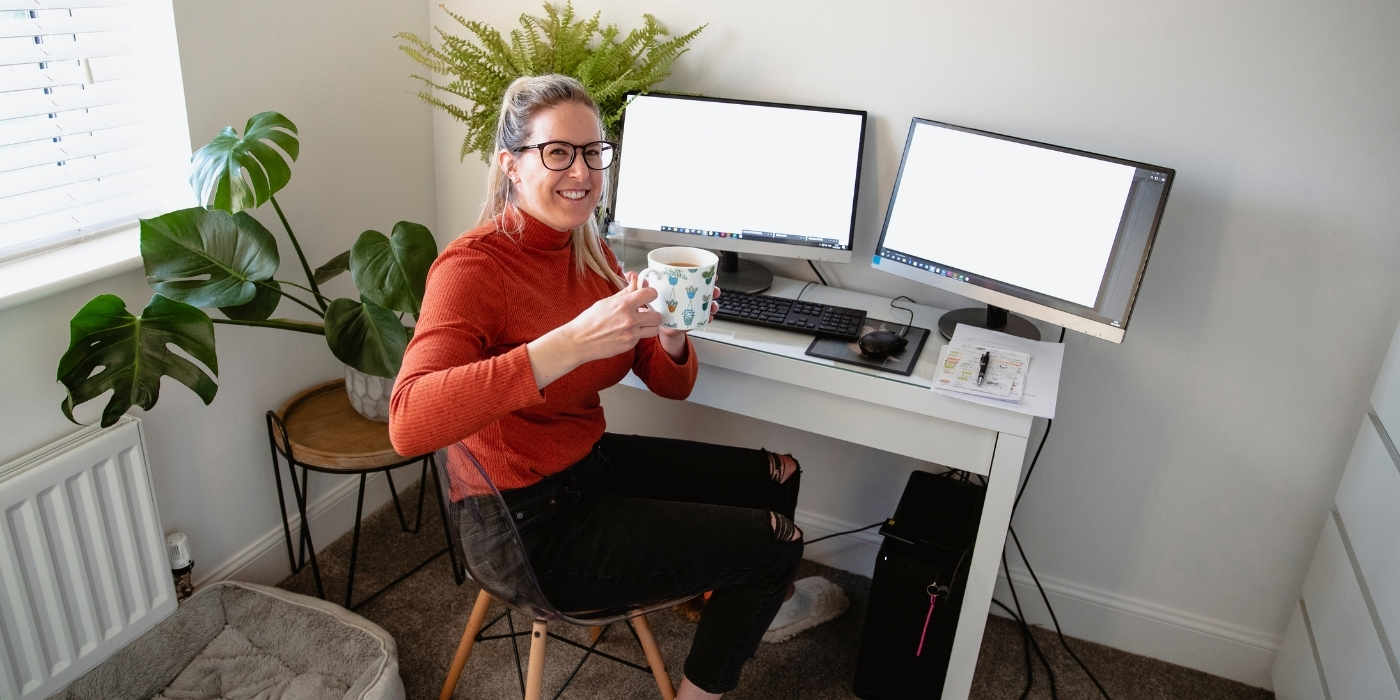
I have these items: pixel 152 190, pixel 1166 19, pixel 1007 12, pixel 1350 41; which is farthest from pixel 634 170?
pixel 1350 41

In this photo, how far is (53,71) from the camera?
5.29 ft

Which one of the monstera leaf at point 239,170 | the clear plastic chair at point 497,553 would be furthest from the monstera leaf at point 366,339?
the clear plastic chair at point 497,553

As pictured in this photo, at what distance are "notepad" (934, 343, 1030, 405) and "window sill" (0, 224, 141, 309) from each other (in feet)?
4.92

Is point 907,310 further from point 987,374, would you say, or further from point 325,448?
point 325,448

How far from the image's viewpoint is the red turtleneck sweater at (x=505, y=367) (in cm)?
127

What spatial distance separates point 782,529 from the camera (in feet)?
5.11

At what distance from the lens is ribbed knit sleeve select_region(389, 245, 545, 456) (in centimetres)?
126

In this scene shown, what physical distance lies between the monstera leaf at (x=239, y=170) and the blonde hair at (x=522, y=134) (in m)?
0.42

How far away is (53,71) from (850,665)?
1933 mm

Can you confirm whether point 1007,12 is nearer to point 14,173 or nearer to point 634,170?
point 634,170

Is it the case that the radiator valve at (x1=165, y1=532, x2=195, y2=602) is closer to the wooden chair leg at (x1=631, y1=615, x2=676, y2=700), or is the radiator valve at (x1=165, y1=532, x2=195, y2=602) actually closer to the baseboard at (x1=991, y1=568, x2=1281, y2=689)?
the wooden chair leg at (x1=631, y1=615, x2=676, y2=700)

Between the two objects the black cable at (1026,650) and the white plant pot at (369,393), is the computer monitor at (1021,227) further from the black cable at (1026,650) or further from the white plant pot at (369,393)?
the white plant pot at (369,393)

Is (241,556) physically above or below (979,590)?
below

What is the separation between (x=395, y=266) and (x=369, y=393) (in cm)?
42
